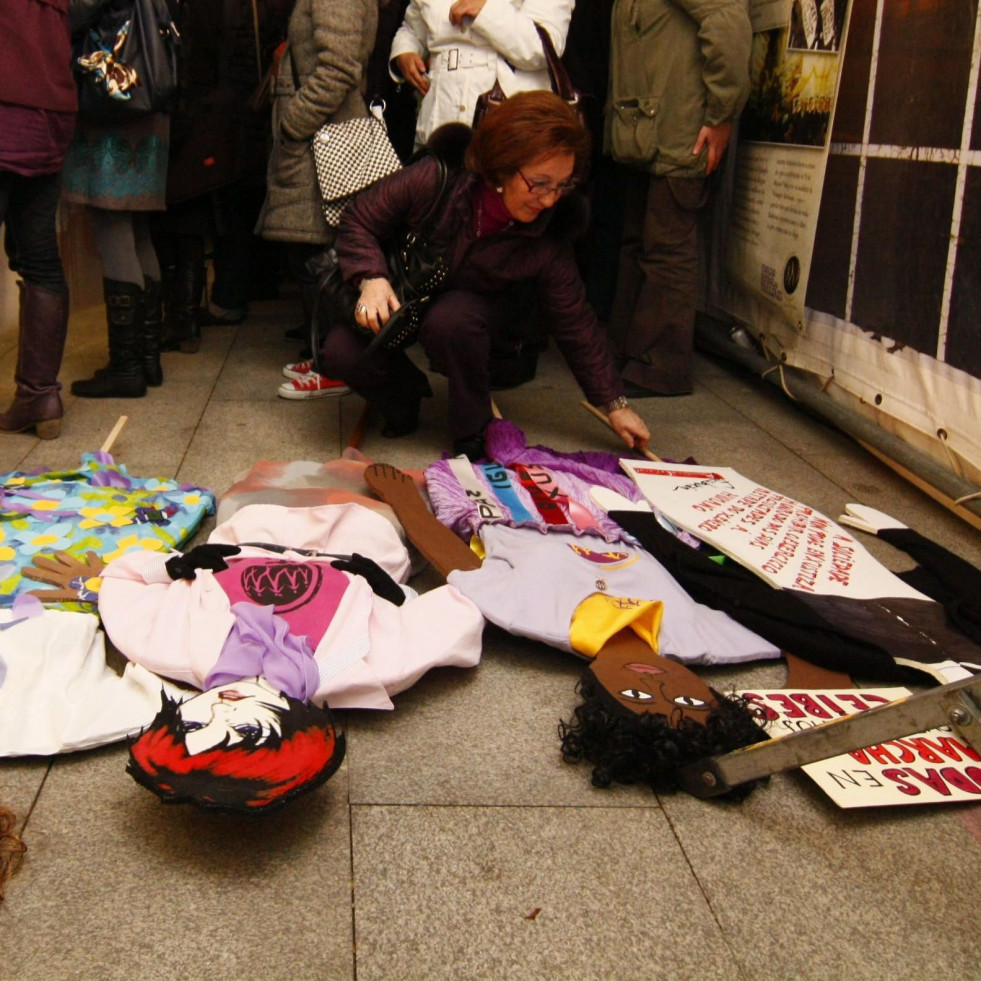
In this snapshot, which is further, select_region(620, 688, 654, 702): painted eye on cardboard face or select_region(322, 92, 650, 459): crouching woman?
select_region(322, 92, 650, 459): crouching woman

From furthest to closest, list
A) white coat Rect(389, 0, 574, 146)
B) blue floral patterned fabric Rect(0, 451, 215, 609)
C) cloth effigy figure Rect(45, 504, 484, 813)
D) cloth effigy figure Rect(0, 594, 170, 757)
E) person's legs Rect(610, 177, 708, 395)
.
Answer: person's legs Rect(610, 177, 708, 395)
white coat Rect(389, 0, 574, 146)
blue floral patterned fabric Rect(0, 451, 215, 609)
cloth effigy figure Rect(0, 594, 170, 757)
cloth effigy figure Rect(45, 504, 484, 813)

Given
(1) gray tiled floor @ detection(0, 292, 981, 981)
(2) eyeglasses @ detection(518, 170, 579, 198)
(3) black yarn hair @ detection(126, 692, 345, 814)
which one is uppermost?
Answer: (2) eyeglasses @ detection(518, 170, 579, 198)

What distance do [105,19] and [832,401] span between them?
2.30 m

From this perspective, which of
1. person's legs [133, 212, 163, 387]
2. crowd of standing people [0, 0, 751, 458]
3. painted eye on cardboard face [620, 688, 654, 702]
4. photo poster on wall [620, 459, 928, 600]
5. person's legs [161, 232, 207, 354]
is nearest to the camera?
painted eye on cardboard face [620, 688, 654, 702]

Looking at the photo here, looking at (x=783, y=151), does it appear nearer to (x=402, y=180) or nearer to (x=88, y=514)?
(x=402, y=180)

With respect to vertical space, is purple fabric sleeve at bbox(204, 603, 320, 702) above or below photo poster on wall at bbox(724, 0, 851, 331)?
below

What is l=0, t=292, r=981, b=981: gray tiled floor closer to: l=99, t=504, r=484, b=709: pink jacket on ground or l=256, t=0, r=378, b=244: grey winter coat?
l=99, t=504, r=484, b=709: pink jacket on ground

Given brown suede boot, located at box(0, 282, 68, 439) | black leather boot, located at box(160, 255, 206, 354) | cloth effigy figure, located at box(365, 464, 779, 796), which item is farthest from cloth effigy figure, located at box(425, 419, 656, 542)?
black leather boot, located at box(160, 255, 206, 354)

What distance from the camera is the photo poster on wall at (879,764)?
4.77 ft

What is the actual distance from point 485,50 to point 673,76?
24.5 inches

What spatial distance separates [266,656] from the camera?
1.54m

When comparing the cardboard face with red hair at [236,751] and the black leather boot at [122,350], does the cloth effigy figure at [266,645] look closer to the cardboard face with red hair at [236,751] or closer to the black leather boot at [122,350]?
the cardboard face with red hair at [236,751]

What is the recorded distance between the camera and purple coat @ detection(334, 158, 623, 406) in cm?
261

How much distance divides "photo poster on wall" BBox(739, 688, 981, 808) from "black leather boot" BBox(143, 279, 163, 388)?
7.58 ft
